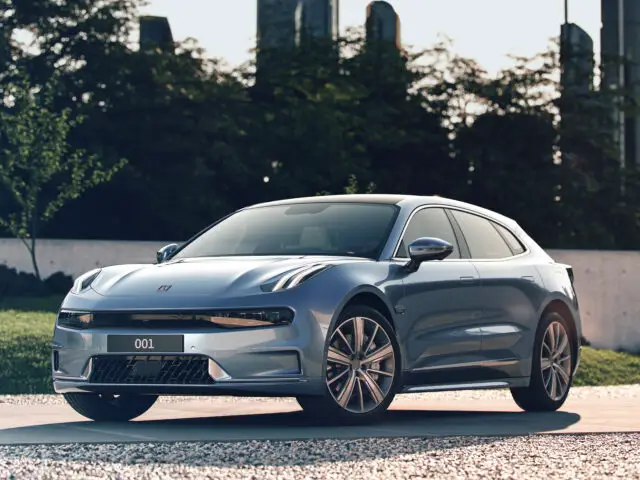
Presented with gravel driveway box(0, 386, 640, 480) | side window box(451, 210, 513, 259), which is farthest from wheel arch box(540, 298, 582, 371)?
gravel driveway box(0, 386, 640, 480)

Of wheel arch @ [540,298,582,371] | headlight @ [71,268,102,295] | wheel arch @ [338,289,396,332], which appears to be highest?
headlight @ [71,268,102,295]

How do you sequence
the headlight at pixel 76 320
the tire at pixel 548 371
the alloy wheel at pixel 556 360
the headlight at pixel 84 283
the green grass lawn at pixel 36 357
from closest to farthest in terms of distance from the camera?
the headlight at pixel 76 320 < the headlight at pixel 84 283 < the tire at pixel 548 371 < the alloy wheel at pixel 556 360 < the green grass lawn at pixel 36 357

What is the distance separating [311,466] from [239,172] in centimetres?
2393

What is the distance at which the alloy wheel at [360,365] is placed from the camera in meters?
10.0

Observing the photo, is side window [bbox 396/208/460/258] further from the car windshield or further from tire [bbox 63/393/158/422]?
tire [bbox 63/393/158/422]

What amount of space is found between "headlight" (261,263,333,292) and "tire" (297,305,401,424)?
0.33 meters

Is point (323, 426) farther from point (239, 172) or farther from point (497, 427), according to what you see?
point (239, 172)

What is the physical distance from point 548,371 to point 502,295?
95 cm

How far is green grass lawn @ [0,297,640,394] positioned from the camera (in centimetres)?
1669

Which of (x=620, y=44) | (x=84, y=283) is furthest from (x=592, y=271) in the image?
(x=84, y=283)

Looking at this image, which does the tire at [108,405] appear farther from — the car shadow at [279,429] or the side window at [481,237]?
the side window at [481,237]

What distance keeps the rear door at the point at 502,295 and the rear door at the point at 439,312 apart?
0.17 meters

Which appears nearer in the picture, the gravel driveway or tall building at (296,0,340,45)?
the gravel driveway

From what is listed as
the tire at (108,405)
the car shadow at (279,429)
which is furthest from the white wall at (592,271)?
the tire at (108,405)
